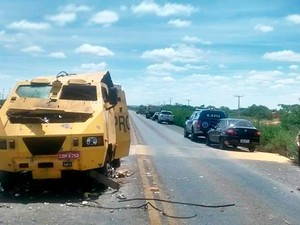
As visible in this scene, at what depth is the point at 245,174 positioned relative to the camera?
13.3 metres

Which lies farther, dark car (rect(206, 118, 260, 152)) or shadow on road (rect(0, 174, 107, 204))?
dark car (rect(206, 118, 260, 152))

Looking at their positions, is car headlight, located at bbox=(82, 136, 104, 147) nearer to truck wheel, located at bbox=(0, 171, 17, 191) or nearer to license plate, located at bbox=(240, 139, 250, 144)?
truck wheel, located at bbox=(0, 171, 17, 191)

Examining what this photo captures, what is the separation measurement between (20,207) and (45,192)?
1426mm

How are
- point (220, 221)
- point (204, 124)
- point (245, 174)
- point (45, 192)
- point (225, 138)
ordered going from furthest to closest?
point (204, 124) < point (225, 138) < point (245, 174) < point (45, 192) < point (220, 221)

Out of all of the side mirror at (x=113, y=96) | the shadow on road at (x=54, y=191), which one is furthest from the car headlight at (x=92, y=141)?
the side mirror at (x=113, y=96)

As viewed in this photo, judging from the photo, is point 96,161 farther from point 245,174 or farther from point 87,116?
point 245,174

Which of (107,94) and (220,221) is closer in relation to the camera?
(220,221)

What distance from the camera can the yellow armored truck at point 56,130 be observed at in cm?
877

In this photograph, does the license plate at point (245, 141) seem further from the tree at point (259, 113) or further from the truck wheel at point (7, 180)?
the truck wheel at point (7, 180)

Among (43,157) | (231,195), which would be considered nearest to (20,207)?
(43,157)

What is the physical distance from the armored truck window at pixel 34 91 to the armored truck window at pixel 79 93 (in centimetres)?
38

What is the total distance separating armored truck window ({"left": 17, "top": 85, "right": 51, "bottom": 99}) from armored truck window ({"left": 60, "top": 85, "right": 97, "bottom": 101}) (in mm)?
378

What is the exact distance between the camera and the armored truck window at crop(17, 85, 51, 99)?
34.7ft

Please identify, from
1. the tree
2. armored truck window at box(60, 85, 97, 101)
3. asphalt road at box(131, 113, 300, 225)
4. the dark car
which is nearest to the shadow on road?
asphalt road at box(131, 113, 300, 225)
